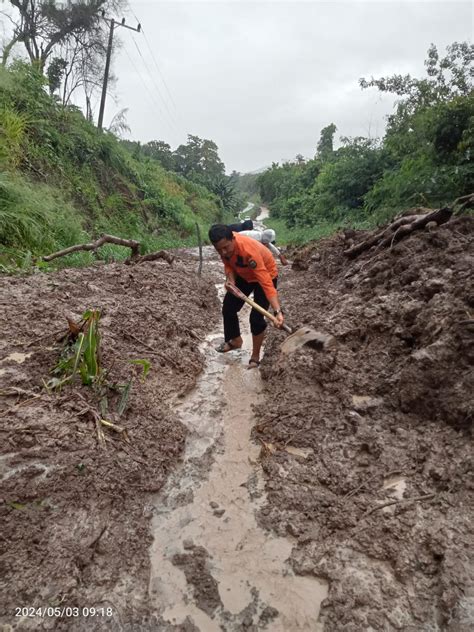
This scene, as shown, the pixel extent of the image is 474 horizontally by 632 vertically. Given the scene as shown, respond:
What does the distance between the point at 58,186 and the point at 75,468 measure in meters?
8.46

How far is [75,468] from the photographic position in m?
1.92

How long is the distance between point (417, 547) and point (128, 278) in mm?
4326

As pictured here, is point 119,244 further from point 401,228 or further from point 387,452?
point 387,452

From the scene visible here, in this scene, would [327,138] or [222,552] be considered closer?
[222,552]

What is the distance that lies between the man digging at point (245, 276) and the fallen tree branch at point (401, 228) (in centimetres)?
204

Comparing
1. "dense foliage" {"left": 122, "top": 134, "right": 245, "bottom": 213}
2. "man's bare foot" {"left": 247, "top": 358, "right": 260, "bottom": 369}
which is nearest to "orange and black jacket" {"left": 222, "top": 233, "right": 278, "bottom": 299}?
"man's bare foot" {"left": 247, "top": 358, "right": 260, "bottom": 369}

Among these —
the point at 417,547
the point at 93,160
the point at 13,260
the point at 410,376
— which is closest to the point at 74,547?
the point at 417,547

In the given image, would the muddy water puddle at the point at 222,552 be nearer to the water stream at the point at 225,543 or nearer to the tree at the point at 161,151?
the water stream at the point at 225,543

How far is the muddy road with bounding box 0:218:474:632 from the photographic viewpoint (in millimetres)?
1496

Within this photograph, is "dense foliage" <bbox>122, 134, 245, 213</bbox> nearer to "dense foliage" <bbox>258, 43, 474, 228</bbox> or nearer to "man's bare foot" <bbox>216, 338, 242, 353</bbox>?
"dense foliage" <bbox>258, 43, 474, 228</bbox>

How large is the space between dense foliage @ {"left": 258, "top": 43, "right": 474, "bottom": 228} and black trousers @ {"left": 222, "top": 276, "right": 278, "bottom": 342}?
18.5ft

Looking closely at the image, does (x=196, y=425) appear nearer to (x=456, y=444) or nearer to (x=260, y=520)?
(x=260, y=520)

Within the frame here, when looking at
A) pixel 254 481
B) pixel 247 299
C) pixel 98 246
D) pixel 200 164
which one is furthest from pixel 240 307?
pixel 200 164

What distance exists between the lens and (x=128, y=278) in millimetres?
4945
